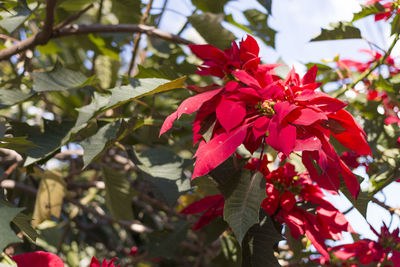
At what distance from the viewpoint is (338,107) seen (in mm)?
522

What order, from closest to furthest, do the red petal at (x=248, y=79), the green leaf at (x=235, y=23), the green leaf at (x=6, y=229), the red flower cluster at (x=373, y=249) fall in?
1. the green leaf at (x=6, y=229)
2. the red petal at (x=248, y=79)
3. the red flower cluster at (x=373, y=249)
4. the green leaf at (x=235, y=23)

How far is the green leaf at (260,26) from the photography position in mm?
991

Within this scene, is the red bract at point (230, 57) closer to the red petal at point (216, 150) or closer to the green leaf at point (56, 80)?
the red petal at point (216, 150)

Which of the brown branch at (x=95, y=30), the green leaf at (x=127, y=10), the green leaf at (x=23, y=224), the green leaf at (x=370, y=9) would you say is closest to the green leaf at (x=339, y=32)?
the green leaf at (x=370, y=9)

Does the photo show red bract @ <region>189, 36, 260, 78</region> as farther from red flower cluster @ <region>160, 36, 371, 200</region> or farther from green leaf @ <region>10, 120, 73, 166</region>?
green leaf @ <region>10, 120, 73, 166</region>

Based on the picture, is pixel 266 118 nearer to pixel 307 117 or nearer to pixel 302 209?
pixel 307 117

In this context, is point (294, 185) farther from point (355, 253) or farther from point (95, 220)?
point (95, 220)

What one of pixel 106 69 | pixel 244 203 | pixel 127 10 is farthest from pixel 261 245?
pixel 106 69

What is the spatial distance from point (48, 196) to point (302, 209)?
23.0 inches

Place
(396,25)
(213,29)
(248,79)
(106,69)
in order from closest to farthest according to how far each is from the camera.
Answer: (248,79) → (396,25) → (213,29) → (106,69)

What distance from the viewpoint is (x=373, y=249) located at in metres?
0.80

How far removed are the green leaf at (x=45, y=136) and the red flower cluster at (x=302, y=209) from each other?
34 centimetres

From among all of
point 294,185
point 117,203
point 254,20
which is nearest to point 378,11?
point 254,20

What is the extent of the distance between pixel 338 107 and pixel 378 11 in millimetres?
408
